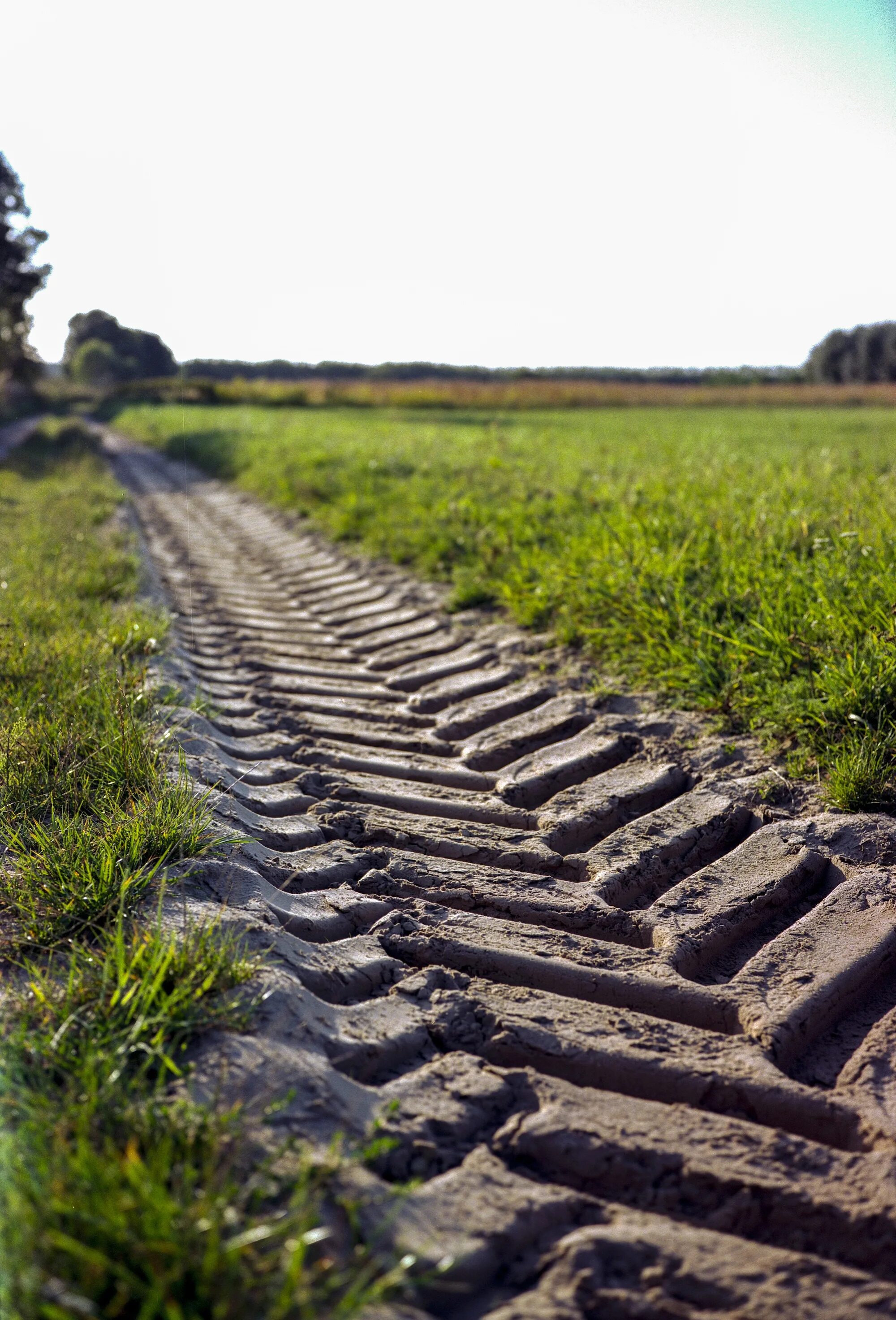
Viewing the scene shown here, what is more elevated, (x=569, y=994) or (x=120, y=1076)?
(x=120, y=1076)

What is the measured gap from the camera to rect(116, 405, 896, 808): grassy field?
3271 millimetres

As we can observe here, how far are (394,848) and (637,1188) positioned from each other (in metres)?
1.27

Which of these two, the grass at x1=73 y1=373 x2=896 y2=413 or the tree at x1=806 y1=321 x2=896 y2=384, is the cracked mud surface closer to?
the grass at x1=73 y1=373 x2=896 y2=413

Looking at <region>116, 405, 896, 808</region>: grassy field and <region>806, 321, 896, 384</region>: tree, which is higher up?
<region>806, 321, 896, 384</region>: tree

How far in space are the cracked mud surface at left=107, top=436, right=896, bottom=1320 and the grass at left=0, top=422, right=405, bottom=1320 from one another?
0.34 feet

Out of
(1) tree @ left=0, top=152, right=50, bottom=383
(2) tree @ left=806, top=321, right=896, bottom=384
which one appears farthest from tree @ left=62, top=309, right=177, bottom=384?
(2) tree @ left=806, top=321, right=896, bottom=384

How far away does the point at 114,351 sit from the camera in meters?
15.8

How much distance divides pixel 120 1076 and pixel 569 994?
0.98m

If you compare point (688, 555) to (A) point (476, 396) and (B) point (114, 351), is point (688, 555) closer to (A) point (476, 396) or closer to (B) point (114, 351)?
(B) point (114, 351)

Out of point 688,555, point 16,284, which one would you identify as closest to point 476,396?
point 16,284

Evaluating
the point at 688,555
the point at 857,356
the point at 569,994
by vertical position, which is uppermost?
the point at 857,356

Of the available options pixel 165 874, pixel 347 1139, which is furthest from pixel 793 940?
pixel 165 874

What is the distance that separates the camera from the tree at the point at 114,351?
13328 mm

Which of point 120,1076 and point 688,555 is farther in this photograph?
point 688,555
